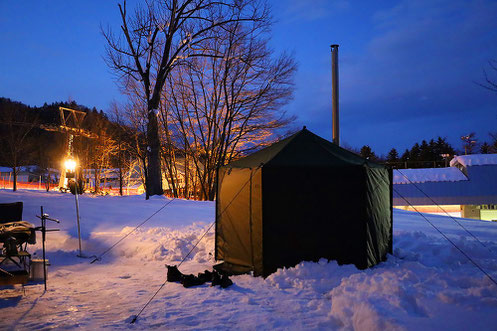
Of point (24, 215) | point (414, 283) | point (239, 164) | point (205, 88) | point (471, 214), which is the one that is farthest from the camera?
point (471, 214)

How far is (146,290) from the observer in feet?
17.3

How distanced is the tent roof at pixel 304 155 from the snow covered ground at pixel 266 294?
1760 millimetres

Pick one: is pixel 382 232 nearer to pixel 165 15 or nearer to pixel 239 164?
pixel 239 164

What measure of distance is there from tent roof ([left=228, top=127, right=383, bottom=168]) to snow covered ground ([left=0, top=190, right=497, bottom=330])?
1.76 metres

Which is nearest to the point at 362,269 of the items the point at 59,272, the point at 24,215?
the point at 59,272

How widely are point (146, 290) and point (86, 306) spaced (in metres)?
0.94

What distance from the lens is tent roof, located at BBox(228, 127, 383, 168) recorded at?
6.06m

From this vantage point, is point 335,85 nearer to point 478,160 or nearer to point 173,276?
point 173,276

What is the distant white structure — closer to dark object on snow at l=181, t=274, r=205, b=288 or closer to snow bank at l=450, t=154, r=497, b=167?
snow bank at l=450, t=154, r=497, b=167

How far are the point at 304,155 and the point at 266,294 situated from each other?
2587 millimetres

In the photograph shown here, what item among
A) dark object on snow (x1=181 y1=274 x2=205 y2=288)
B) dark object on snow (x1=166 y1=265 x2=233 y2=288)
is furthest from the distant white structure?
dark object on snow (x1=181 y1=274 x2=205 y2=288)

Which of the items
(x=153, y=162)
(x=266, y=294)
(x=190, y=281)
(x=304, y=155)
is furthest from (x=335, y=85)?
(x=153, y=162)

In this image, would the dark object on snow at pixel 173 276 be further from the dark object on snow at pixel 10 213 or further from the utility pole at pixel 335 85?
the utility pole at pixel 335 85

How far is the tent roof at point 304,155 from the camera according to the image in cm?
606
